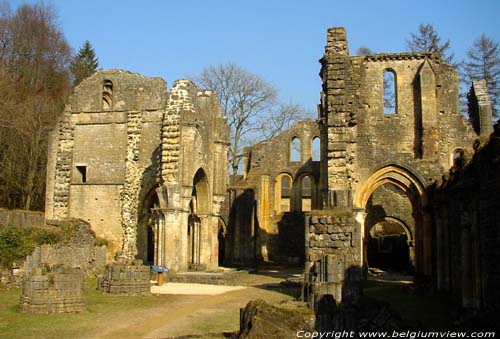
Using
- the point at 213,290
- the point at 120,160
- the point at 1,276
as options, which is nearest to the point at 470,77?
the point at 120,160

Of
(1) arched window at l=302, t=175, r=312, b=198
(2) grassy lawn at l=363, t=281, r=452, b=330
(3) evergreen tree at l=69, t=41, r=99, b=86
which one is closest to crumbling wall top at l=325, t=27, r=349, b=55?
(2) grassy lawn at l=363, t=281, r=452, b=330

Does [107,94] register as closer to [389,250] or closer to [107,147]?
[107,147]

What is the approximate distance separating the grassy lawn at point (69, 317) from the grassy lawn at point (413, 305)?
5224mm

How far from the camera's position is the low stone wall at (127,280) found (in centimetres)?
1584

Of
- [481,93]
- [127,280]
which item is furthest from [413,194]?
[127,280]

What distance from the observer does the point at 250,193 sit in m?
30.9

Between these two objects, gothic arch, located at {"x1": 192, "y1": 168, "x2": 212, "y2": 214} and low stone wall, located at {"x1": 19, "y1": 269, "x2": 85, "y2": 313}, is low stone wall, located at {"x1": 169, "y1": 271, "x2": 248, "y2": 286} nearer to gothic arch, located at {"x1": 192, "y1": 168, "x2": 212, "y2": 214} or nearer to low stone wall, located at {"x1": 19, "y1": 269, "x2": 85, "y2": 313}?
gothic arch, located at {"x1": 192, "y1": 168, "x2": 212, "y2": 214}

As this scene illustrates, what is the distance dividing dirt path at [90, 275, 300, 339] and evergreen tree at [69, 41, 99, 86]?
27.9 metres

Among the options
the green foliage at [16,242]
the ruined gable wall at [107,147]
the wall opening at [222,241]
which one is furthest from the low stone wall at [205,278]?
the wall opening at [222,241]

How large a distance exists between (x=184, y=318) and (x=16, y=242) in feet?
22.5

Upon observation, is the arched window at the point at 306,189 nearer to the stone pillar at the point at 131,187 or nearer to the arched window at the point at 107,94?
the arched window at the point at 107,94

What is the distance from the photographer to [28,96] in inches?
1246

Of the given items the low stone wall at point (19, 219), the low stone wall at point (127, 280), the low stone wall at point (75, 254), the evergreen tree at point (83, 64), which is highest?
the evergreen tree at point (83, 64)

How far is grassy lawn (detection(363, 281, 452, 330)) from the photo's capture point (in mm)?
11070
